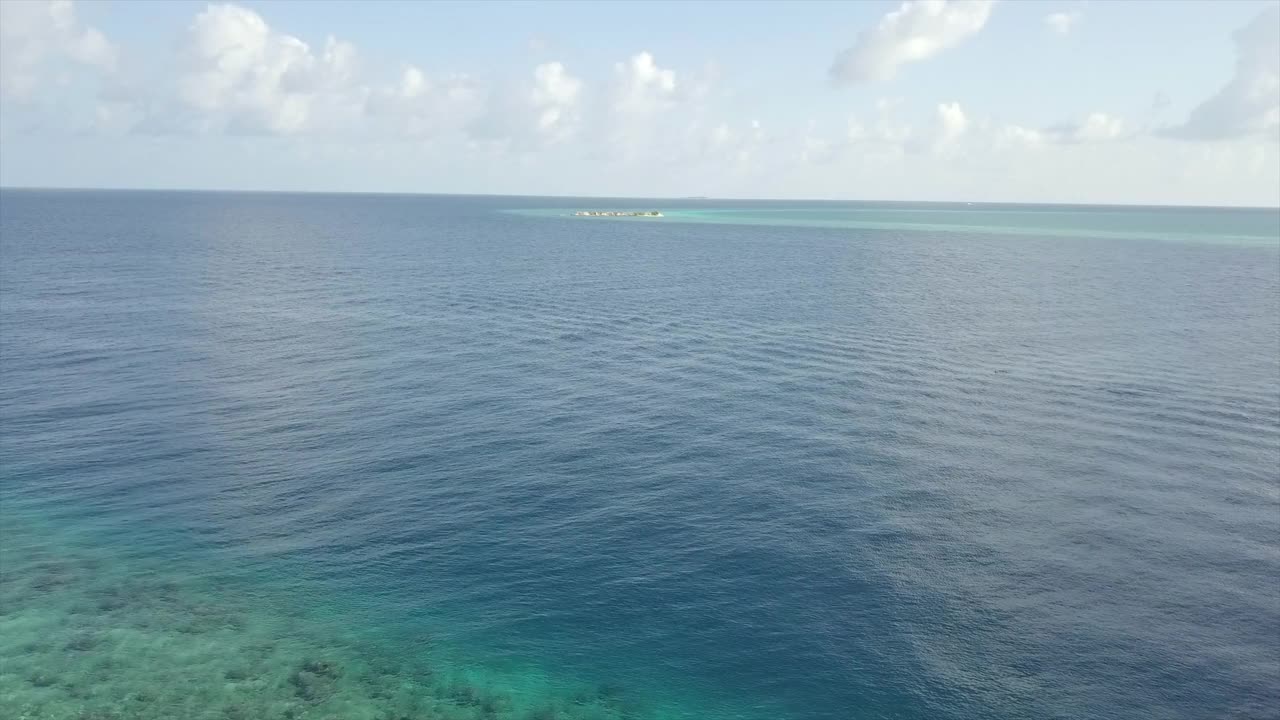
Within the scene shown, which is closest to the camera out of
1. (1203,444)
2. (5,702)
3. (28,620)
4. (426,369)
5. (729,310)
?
(5,702)

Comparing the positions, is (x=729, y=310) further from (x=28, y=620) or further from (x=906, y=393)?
(x=28, y=620)

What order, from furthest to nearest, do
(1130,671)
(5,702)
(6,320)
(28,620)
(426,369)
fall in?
(6,320) < (426,369) < (28,620) < (1130,671) < (5,702)

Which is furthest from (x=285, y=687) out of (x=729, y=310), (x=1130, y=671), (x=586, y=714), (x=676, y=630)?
(x=729, y=310)

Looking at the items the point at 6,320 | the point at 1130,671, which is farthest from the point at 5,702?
the point at 6,320

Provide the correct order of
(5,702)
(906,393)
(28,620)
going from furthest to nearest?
1. (906,393)
2. (28,620)
3. (5,702)

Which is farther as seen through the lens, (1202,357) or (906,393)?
(1202,357)

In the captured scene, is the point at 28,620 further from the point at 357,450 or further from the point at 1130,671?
the point at 1130,671
